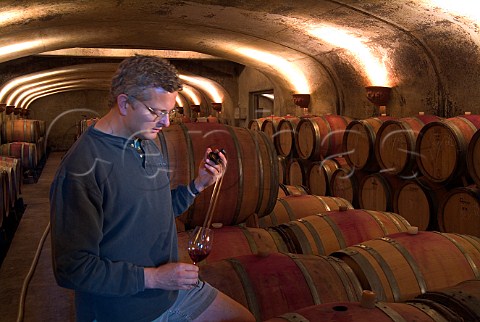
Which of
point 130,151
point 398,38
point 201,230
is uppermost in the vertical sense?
point 398,38

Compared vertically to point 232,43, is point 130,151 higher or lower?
lower

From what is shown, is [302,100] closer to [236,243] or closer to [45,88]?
[236,243]

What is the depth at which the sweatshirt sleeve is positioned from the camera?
1.34 metres

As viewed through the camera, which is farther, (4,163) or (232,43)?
(232,43)

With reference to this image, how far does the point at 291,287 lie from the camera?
227 centimetres

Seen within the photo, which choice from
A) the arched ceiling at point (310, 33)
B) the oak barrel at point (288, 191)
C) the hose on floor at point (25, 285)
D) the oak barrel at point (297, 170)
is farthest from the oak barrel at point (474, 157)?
the hose on floor at point (25, 285)

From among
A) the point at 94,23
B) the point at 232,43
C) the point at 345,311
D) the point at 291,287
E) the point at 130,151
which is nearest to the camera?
the point at 130,151

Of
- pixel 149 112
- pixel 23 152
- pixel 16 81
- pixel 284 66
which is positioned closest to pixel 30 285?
pixel 149 112

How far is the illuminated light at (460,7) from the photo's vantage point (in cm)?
454

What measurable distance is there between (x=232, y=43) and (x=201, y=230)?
7.24 m

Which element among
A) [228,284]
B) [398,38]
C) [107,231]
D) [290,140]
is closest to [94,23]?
[290,140]

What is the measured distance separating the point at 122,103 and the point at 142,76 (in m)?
0.11

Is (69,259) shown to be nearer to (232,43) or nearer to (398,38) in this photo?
(398,38)

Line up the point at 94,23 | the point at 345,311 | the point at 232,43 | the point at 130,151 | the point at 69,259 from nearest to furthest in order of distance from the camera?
the point at 69,259
the point at 130,151
the point at 345,311
the point at 94,23
the point at 232,43
